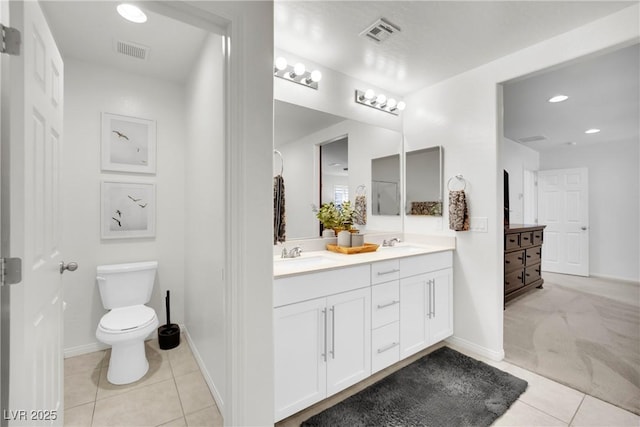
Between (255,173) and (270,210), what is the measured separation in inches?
7.4

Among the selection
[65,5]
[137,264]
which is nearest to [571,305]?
[137,264]

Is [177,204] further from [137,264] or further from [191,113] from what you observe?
[191,113]

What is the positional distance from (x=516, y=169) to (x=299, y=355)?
541 cm

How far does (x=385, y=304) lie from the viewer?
200 cm

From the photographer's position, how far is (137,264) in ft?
8.23

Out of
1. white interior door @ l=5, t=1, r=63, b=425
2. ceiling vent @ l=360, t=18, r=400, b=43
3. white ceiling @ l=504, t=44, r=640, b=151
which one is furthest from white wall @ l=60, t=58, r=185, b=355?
white ceiling @ l=504, t=44, r=640, b=151

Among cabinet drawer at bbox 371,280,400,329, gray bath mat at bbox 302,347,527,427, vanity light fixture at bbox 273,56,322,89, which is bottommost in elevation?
gray bath mat at bbox 302,347,527,427

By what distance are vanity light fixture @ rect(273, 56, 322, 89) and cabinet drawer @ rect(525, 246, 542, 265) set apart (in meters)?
3.85

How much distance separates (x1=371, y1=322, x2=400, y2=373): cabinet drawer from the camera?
76.0 inches

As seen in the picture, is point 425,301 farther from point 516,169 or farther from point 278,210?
point 516,169

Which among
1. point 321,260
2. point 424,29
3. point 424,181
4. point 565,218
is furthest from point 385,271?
point 565,218

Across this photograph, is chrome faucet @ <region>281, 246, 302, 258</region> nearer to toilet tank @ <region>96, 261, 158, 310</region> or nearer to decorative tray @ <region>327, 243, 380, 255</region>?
decorative tray @ <region>327, 243, 380, 255</region>

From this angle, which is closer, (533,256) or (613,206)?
(533,256)

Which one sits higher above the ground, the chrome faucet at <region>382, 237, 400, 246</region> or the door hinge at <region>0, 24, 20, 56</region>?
the door hinge at <region>0, 24, 20, 56</region>
